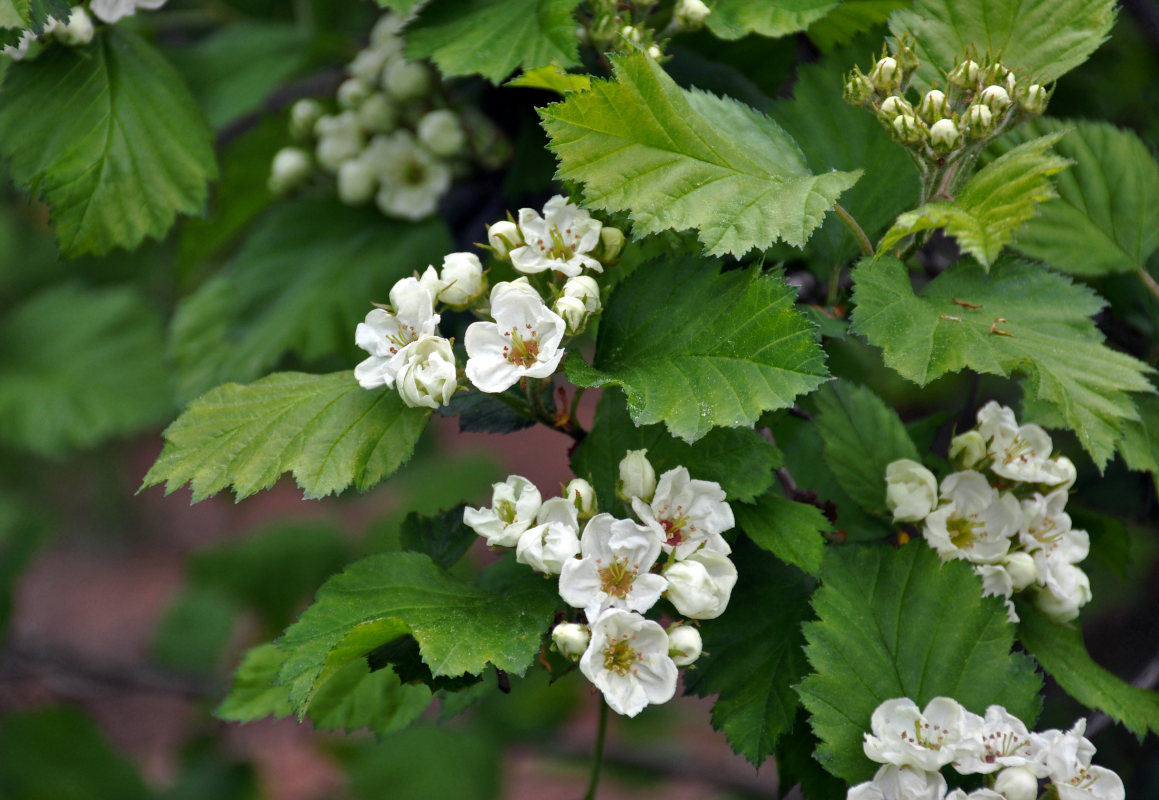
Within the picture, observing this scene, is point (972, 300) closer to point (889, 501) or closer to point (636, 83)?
point (889, 501)

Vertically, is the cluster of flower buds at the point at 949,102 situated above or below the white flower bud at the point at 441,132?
above

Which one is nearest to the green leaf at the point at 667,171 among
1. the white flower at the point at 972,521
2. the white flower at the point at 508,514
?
the white flower at the point at 508,514

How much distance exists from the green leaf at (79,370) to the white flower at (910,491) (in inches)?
88.2

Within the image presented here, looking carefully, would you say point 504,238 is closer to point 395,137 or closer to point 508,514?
point 508,514

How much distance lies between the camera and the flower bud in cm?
122

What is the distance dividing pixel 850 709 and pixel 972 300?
51 centimetres

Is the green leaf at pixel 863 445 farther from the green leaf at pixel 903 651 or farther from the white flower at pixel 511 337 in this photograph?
the white flower at pixel 511 337

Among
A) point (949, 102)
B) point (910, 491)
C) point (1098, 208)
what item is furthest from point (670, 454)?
point (1098, 208)

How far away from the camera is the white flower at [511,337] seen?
3.69 feet

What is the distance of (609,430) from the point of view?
1257 millimetres

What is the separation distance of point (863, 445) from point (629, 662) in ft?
1.61

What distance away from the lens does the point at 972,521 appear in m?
Answer: 1.30

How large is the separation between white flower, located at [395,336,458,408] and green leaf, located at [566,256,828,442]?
134mm

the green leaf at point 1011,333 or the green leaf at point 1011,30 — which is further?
the green leaf at point 1011,30
